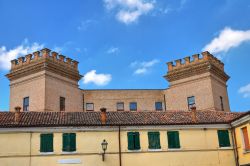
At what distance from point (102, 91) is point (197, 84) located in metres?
10.9

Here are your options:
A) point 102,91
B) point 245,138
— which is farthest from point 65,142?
point 102,91

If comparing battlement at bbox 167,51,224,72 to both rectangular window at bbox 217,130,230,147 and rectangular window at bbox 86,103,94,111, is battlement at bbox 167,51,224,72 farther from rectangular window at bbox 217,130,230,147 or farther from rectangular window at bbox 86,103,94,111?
rectangular window at bbox 217,130,230,147

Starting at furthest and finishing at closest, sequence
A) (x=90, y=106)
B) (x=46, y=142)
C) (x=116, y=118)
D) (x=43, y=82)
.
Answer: (x=90, y=106) → (x=43, y=82) → (x=116, y=118) → (x=46, y=142)

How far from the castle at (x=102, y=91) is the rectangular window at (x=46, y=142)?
10.2 metres

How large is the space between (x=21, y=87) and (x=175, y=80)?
16.8 metres

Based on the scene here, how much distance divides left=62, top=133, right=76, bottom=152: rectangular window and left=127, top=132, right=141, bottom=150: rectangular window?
4098mm

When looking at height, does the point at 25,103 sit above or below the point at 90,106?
below

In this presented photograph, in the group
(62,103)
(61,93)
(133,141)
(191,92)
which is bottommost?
(133,141)

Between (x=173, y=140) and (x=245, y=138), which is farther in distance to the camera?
(x=173, y=140)

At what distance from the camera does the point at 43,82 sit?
41.7m

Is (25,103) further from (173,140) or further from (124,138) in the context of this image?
(173,140)

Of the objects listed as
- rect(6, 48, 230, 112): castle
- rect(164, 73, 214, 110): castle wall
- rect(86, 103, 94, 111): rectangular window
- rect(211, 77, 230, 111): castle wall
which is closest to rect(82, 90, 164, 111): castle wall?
rect(6, 48, 230, 112): castle

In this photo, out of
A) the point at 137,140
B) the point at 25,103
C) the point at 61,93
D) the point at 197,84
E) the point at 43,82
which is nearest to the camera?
the point at 137,140

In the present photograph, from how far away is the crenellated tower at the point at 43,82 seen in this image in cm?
4178
